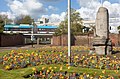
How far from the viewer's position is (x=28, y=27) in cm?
9906

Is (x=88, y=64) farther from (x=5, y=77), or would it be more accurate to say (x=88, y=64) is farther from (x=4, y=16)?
(x=4, y=16)

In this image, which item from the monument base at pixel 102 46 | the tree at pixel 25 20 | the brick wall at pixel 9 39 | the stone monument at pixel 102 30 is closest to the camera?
the monument base at pixel 102 46

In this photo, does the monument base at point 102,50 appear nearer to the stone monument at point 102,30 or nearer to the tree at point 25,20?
the stone monument at point 102,30

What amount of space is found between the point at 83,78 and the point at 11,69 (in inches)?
153

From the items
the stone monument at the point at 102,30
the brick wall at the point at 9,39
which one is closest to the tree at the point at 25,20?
the brick wall at the point at 9,39

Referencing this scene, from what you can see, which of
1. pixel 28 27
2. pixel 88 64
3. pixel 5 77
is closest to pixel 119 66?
pixel 88 64

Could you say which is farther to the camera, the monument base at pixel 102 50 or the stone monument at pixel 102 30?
the stone monument at pixel 102 30

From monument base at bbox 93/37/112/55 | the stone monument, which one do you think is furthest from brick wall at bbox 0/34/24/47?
monument base at bbox 93/37/112/55

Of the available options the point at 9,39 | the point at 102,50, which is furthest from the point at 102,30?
the point at 9,39

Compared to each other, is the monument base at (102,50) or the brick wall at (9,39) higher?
the monument base at (102,50)

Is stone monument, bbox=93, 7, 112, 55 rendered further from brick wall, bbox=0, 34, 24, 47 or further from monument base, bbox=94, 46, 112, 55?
brick wall, bbox=0, 34, 24, 47

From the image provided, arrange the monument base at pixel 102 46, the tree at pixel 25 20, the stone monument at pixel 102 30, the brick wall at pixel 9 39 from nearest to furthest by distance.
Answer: the monument base at pixel 102 46, the stone monument at pixel 102 30, the brick wall at pixel 9 39, the tree at pixel 25 20

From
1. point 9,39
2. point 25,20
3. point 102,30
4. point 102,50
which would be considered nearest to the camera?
point 102,50

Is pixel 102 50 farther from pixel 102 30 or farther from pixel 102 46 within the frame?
pixel 102 30
